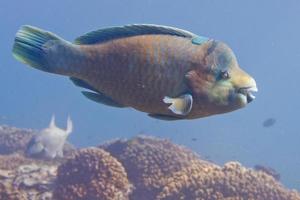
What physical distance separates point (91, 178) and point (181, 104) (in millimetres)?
5490

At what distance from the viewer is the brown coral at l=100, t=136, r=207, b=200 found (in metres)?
8.53

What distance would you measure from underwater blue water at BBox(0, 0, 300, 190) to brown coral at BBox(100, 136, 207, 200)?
55702mm

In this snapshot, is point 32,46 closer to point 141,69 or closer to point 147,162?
point 141,69

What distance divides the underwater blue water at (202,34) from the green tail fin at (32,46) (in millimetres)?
62801

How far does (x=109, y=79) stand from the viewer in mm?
3018

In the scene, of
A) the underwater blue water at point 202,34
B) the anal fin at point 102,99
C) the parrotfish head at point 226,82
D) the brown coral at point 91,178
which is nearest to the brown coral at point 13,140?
the brown coral at point 91,178

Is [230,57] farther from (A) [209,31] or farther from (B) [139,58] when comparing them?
(A) [209,31]

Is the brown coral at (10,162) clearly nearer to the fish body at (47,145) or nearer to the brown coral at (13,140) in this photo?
the fish body at (47,145)

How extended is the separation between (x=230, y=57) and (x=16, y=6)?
13930 cm

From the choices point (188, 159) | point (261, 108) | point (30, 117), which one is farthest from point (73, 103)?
point (188, 159)

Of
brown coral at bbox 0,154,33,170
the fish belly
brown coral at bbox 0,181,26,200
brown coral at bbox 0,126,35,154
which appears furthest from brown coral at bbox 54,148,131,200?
brown coral at bbox 0,126,35,154

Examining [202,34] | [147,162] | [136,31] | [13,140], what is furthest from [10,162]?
[202,34]

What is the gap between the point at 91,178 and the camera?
790 centimetres

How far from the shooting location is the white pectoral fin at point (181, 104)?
270 centimetres
